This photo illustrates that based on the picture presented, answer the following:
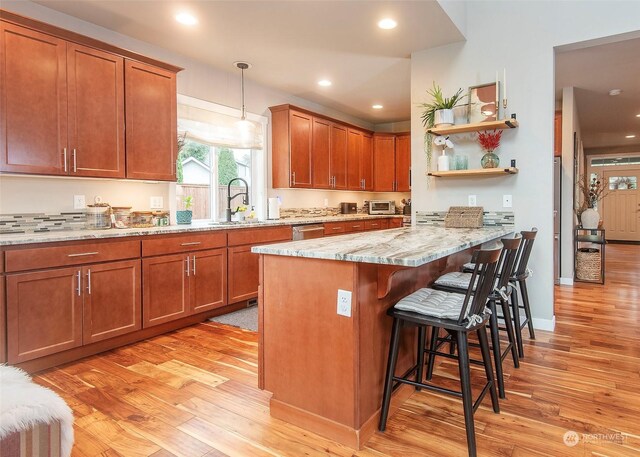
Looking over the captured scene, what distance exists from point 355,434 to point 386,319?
55cm

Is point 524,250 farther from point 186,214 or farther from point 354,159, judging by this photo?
point 354,159

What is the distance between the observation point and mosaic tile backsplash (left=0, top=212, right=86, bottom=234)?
2824mm

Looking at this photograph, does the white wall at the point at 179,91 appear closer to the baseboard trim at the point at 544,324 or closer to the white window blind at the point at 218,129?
the white window blind at the point at 218,129

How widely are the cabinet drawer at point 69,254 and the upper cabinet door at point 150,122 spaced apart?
0.68 metres

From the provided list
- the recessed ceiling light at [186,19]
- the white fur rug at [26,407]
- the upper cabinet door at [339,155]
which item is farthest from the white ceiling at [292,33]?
the white fur rug at [26,407]

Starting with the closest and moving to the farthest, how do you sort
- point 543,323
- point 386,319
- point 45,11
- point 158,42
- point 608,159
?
1. point 386,319
2. point 45,11
3. point 543,323
4. point 158,42
5. point 608,159

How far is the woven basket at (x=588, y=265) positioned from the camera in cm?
539

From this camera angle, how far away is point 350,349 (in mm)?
1768

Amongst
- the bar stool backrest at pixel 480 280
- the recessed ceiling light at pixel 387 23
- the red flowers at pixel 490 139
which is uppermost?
the recessed ceiling light at pixel 387 23

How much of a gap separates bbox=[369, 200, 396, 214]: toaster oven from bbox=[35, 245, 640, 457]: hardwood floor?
385 cm

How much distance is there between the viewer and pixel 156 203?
3.78 metres

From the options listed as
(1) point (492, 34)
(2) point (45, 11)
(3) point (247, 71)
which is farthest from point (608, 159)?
(2) point (45, 11)

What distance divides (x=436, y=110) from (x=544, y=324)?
2115mm

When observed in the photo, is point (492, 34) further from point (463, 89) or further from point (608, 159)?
point (608, 159)
